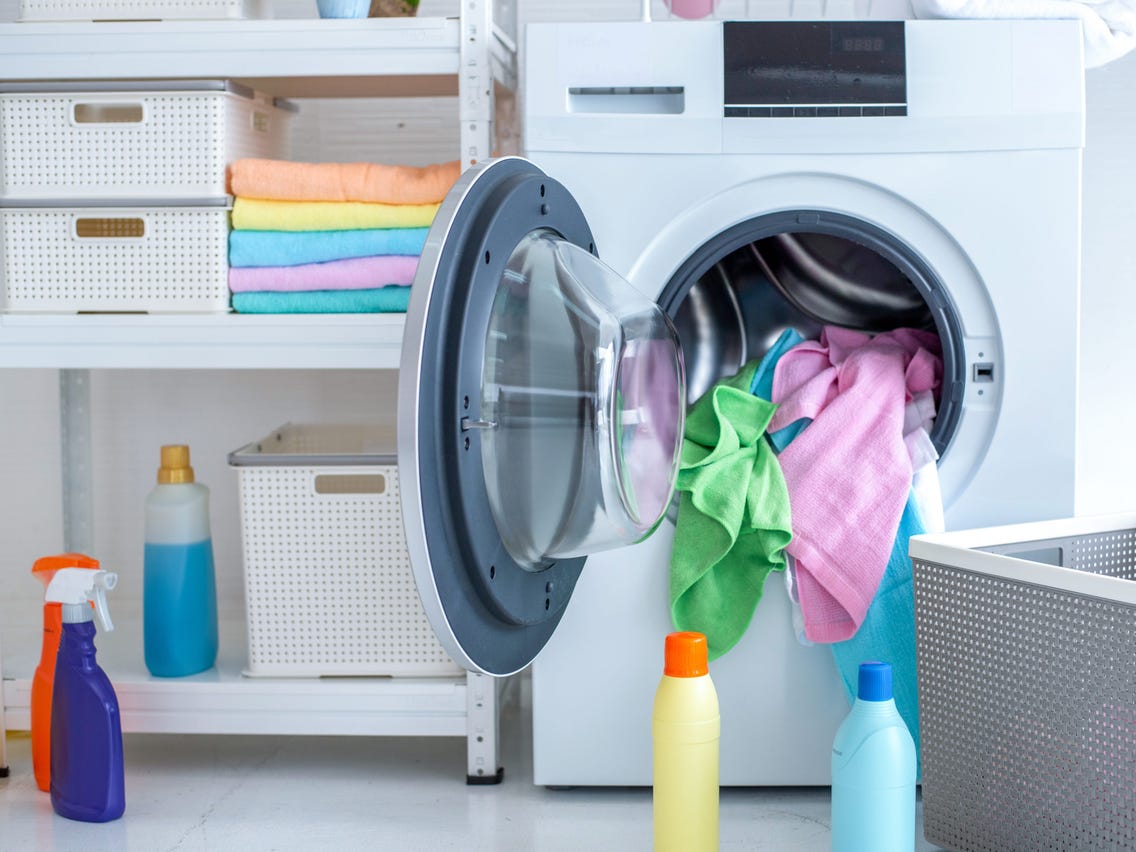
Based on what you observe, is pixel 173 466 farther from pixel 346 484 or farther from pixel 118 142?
pixel 118 142

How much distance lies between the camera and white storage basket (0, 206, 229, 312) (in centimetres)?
189

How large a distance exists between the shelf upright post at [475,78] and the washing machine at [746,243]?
0.38 feet

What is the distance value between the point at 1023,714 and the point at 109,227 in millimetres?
1693

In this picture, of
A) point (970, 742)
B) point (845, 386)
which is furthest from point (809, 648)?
point (845, 386)

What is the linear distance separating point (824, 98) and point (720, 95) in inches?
5.9

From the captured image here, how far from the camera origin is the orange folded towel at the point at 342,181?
1.86 metres

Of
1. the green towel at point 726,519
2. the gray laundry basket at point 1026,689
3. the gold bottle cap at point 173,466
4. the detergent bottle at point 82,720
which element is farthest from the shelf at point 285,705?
the gray laundry basket at point 1026,689

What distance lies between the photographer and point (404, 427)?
1.19 metres

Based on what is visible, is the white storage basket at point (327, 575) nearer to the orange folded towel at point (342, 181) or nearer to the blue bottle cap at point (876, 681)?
the orange folded towel at point (342, 181)

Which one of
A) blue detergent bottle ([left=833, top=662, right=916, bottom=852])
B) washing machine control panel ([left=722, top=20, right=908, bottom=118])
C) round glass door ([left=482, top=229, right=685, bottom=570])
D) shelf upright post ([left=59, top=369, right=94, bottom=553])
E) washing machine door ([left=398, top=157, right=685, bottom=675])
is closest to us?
washing machine door ([left=398, top=157, right=685, bottom=675])

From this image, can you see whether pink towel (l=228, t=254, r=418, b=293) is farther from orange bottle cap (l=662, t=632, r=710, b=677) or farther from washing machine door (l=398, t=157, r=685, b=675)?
orange bottle cap (l=662, t=632, r=710, b=677)

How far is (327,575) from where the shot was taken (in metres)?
1.95

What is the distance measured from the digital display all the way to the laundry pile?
39 cm

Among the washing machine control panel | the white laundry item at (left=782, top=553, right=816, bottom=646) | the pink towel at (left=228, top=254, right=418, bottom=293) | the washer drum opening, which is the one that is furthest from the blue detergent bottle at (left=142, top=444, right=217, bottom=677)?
the washing machine control panel
